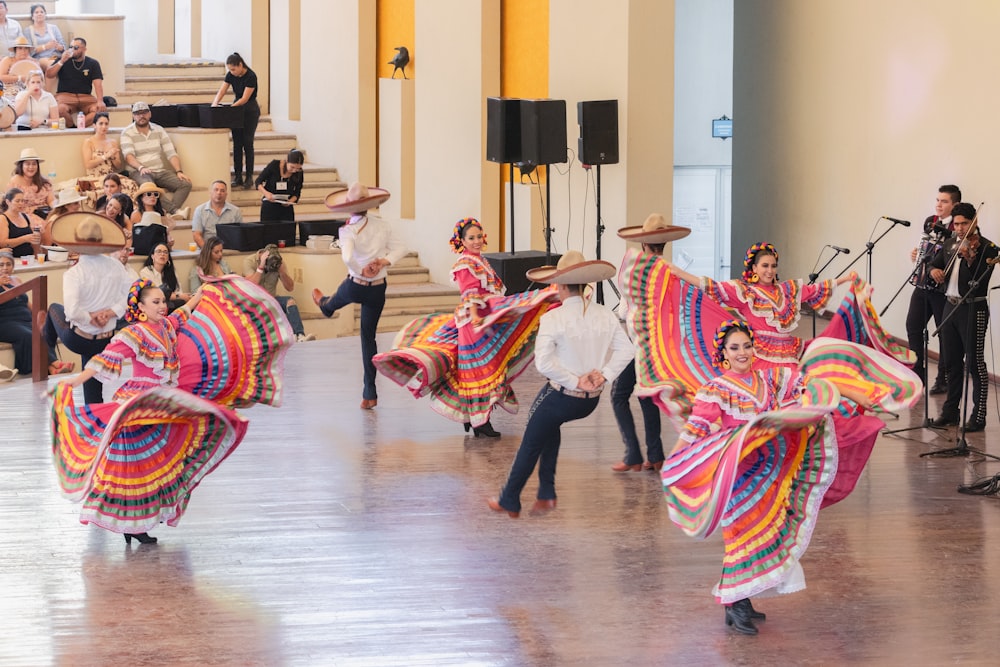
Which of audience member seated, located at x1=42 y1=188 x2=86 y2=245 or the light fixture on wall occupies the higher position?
the light fixture on wall

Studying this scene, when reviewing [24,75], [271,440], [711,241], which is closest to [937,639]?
[271,440]

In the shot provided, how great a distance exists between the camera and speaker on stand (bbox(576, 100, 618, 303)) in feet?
40.8

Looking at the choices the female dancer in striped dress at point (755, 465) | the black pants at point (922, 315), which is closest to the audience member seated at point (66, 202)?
the black pants at point (922, 315)

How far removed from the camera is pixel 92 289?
797cm

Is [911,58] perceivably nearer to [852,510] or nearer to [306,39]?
[852,510]

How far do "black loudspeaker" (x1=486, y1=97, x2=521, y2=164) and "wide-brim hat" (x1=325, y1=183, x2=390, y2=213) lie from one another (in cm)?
334

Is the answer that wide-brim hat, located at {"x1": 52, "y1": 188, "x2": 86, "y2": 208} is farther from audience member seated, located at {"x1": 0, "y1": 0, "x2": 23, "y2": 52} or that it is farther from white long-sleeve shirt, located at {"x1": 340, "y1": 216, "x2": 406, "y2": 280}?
white long-sleeve shirt, located at {"x1": 340, "y1": 216, "x2": 406, "y2": 280}

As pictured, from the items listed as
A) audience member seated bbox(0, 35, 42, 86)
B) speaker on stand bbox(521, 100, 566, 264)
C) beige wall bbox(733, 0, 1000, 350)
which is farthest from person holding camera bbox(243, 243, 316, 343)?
beige wall bbox(733, 0, 1000, 350)

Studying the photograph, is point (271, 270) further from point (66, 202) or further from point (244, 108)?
point (244, 108)

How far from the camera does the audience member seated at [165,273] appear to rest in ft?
39.0

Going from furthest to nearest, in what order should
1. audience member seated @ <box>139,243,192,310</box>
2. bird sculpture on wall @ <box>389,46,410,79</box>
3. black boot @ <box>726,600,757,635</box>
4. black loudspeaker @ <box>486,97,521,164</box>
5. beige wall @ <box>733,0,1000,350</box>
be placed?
bird sculpture on wall @ <box>389,46,410,79</box> < black loudspeaker @ <box>486,97,521,164</box> < audience member seated @ <box>139,243,192,310</box> < beige wall @ <box>733,0,1000,350</box> < black boot @ <box>726,600,757,635</box>

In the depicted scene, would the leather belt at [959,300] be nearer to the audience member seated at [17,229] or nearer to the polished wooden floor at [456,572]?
the polished wooden floor at [456,572]

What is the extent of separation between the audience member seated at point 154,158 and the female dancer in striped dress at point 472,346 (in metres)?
6.65

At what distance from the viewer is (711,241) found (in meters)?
16.4
